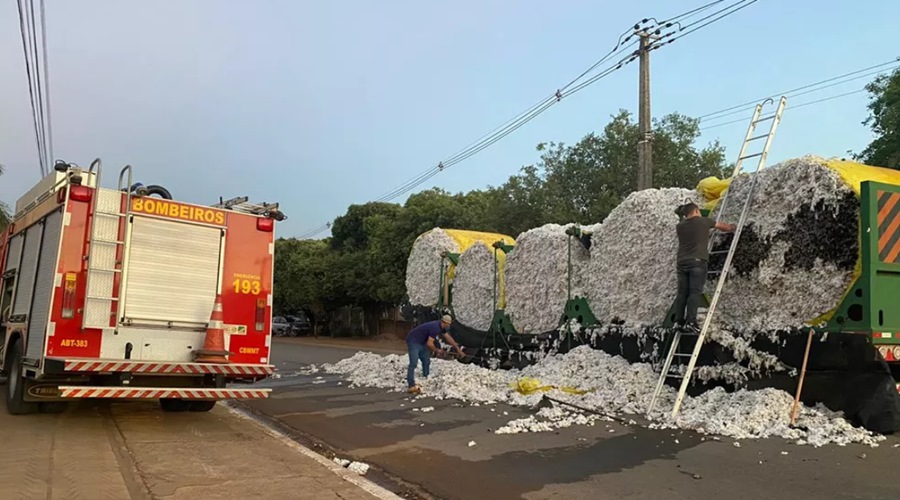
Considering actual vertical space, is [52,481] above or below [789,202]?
below

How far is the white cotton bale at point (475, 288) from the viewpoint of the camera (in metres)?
15.0

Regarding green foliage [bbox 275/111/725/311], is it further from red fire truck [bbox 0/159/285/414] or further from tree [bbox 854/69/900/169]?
red fire truck [bbox 0/159/285/414]

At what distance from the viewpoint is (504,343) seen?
46.0ft

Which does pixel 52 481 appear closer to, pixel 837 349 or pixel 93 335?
pixel 93 335

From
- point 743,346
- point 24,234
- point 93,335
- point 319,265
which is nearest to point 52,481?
point 93,335

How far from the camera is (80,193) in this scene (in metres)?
8.38

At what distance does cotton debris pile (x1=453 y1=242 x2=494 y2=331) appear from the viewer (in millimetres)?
14984

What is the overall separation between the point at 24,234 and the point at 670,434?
938 centimetres

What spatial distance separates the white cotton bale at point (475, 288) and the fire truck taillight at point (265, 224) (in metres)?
6.20

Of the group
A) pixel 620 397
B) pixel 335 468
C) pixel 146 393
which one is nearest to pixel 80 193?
pixel 146 393

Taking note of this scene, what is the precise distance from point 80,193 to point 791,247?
28.6ft

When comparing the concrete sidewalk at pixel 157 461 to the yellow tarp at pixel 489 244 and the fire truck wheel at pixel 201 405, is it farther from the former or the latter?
the yellow tarp at pixel 489 244

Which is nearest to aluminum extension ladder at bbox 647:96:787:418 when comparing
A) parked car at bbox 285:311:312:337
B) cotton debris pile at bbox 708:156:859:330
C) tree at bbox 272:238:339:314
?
cotton debris pile at bbox 708:156:859:330

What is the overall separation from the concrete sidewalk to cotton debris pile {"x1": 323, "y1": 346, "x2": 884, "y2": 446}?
2795 mm
